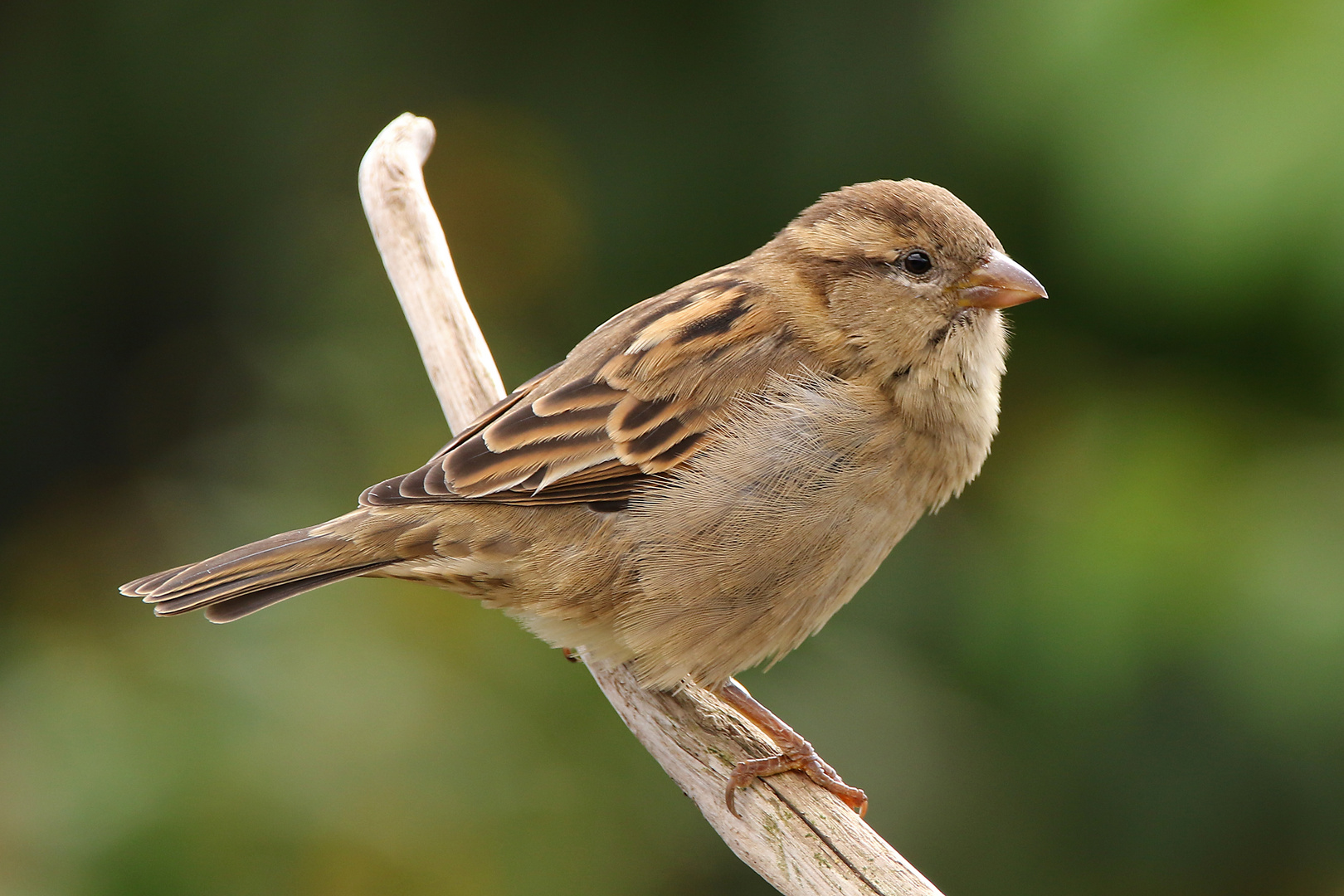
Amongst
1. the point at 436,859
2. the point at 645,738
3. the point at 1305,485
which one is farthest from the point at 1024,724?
the point at 436,859

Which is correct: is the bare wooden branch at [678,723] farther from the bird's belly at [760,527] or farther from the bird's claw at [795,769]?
the bird's belly at [760,527]

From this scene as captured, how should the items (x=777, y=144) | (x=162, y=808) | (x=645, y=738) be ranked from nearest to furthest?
(x=645, y=738)
(x=162, y=808)
(x=777, y=144)

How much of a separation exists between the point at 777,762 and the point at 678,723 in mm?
263

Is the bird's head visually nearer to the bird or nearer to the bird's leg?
the bird

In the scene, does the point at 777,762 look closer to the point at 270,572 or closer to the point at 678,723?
the point at 678,723

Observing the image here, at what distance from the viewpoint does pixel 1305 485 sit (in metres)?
3.55

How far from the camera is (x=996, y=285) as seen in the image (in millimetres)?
2916

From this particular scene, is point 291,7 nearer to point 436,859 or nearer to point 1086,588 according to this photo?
point 436,859

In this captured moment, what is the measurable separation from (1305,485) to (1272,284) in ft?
1.73

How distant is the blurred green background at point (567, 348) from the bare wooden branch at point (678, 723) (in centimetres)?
55

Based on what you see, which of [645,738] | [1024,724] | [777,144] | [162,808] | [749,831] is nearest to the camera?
[749,831]

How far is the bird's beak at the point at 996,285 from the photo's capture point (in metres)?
2.88

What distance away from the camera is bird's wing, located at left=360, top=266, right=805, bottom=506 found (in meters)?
2.87

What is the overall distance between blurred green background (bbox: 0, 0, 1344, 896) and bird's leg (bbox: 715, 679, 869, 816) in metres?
0.58
